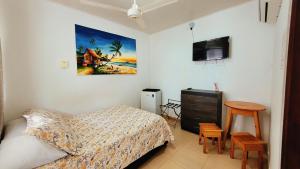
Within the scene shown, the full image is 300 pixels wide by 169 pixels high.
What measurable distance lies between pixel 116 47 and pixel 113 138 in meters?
2.13

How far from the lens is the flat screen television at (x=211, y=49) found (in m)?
2.46

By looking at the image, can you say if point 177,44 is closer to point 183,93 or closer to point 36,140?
point 183,93

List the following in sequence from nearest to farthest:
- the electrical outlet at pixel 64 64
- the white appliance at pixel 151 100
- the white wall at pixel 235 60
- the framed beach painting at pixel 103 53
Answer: the white wall at pixel 235 60
the electrical outlet at pixel 64 64
the framed beach painting at pixel 103 53
the white appliance at pixel 151 100

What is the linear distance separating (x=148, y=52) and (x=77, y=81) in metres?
2.17

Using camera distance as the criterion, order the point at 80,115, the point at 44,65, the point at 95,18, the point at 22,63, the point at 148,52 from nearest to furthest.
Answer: the point at 22,63 → the point at 44,65 → the point at 80,115 → the point at 95,18 → the point at 148,52

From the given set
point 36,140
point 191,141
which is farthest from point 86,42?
point 191,141

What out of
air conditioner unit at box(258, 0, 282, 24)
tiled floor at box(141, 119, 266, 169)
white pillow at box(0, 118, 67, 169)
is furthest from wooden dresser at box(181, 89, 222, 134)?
white pillow at box(0, 118, 67, 169)

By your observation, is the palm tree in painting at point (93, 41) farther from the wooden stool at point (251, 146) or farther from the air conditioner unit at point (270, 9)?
the wooden stool at point (251, 146)

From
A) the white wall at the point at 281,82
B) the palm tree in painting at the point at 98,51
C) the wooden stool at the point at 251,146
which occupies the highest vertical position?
the palm tree in painting at the point at 98,51

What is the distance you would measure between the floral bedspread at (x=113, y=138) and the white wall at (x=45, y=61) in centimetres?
47

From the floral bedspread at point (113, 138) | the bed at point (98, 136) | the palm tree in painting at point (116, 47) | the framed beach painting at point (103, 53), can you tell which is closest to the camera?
the bed at point (98, 136)

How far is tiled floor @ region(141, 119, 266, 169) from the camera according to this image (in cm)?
185

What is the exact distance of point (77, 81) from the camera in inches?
99.0

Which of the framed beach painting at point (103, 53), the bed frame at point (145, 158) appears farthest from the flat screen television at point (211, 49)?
the bed frame at point (145, 158)
